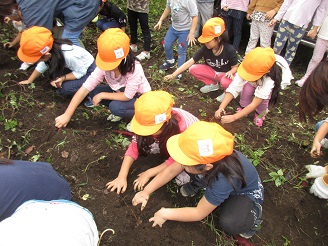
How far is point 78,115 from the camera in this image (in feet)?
10.8

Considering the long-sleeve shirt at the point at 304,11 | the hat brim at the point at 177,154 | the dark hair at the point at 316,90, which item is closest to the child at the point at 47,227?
the hat brim at the point at 177,154

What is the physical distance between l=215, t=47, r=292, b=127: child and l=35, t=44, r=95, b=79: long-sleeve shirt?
5.53 ft

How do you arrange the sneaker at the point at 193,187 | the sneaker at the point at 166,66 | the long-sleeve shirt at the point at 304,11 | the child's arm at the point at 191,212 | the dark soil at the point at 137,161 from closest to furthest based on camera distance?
the child's arm at the point at 191,212
the dark soil at the point at 137,161
the sneaker at the point at 193,187
the long-sleeve shirt at the point at 304,11
the sneaker at the point at 166,66

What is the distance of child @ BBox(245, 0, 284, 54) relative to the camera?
14.2 ft

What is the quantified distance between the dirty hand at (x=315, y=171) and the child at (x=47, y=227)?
228 centimetres

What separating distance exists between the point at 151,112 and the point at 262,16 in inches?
134

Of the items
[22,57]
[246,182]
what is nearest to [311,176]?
[246,182]

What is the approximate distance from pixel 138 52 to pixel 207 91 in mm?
1676

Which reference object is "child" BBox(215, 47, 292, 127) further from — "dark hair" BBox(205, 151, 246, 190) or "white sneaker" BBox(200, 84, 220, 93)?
"dark hair" BBox(205, 151, 246, 190)

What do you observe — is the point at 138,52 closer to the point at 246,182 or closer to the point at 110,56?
the point at 110,56

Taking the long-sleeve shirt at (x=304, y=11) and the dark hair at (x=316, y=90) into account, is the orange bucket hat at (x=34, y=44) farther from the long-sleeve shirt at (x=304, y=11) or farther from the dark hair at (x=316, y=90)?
the long-sleeve shirt at (x=304, y=11)

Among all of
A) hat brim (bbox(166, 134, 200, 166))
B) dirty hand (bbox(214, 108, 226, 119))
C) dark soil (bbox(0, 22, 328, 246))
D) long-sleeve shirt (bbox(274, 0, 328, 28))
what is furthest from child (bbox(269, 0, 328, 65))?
hat brim (bbox(166, 134, 200, 166))

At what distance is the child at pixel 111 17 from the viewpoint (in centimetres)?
462

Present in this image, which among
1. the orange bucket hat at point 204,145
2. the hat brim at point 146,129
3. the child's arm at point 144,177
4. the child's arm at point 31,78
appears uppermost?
the orange bucket hat at point 204,145
